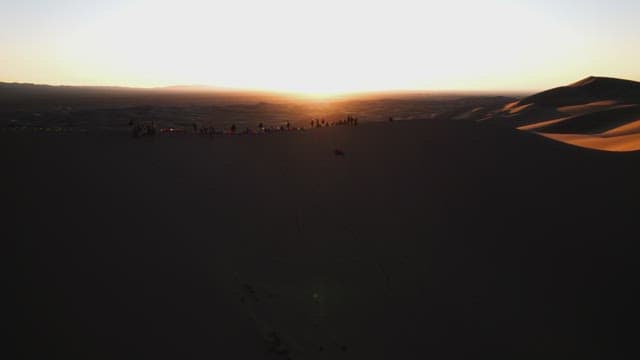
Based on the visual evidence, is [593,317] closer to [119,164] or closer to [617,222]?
[617,222]

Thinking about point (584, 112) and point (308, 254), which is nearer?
point (308, 254)

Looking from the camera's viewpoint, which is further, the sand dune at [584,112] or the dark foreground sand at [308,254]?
the sand dune at [584,112]

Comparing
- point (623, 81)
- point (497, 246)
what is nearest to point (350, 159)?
point (497, 246)

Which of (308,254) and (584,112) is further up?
(584,112)

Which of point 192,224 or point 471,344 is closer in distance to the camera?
point 471,344

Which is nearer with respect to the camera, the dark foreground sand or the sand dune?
the dark foreground sand
